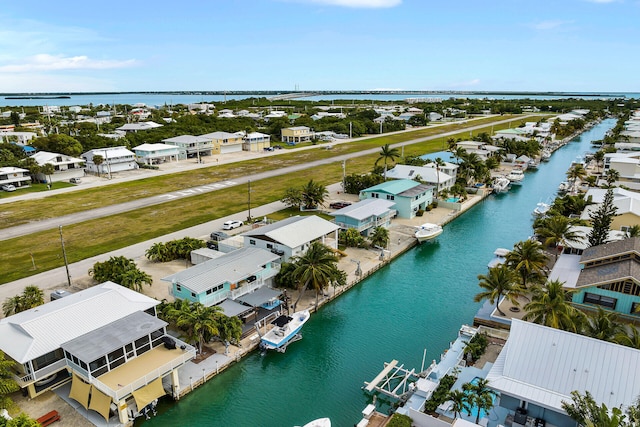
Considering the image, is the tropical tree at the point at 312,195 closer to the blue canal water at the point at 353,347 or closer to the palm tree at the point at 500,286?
the blue canal water at the point at 353,347

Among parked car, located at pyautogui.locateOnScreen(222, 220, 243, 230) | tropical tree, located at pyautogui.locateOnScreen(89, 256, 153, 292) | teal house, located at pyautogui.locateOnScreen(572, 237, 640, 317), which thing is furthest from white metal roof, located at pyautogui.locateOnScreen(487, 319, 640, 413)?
parked car, located at pyautogui.locateOnScreen(222, 220, 243, 230)

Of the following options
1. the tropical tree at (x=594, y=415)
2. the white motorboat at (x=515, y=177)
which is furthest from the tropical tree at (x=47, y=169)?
the white motorboat at (x=515, y=177)

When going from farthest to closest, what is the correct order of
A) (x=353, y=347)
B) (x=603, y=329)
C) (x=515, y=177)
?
(x=515, y=177) → (x=353, y=347) → (x=603, y=329)

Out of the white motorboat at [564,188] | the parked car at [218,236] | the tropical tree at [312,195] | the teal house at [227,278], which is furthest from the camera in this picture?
the white motorboat at [564,188]

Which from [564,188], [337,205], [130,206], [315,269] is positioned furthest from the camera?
[564,188]

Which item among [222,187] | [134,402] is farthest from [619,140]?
[134,402]

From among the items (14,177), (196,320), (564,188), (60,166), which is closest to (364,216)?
(196,320)

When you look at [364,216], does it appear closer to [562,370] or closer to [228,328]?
[228,328]
